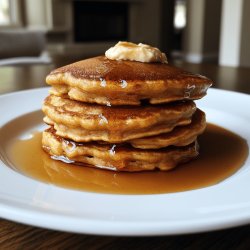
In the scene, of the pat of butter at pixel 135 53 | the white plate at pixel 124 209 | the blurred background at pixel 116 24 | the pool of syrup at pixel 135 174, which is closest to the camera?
the white plate at pixel 124 209

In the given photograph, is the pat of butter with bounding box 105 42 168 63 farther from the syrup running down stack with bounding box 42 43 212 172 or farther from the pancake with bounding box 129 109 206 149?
the pancake with bounding box 129 109 206 149

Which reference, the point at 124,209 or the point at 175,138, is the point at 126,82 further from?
the point at 124,209

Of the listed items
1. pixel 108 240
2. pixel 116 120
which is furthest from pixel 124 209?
pixel 116 120

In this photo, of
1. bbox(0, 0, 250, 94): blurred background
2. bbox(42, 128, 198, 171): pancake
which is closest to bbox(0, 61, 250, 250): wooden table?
bbox(42, 128, 198, 171): pancake

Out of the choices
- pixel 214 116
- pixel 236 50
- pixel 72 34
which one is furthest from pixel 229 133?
pixel 72 34

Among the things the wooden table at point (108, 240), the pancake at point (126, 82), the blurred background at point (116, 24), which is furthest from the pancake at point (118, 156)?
the blurred background at point (116, 24)

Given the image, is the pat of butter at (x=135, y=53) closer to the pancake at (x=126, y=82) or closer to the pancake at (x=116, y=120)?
the pancake at (x=126, y=82)

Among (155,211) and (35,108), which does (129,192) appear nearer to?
(155,211)
